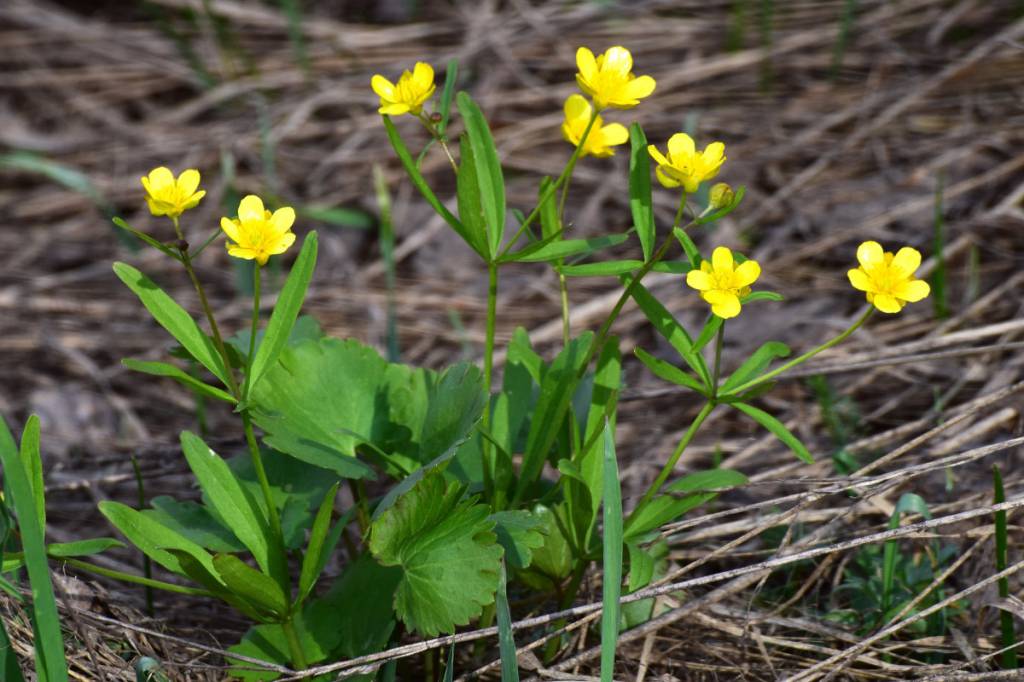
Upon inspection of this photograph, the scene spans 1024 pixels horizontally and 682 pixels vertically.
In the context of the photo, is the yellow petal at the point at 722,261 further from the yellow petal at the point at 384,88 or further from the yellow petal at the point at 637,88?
the yellow petal at the point at 384,88

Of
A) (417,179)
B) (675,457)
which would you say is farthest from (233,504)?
(675,457)

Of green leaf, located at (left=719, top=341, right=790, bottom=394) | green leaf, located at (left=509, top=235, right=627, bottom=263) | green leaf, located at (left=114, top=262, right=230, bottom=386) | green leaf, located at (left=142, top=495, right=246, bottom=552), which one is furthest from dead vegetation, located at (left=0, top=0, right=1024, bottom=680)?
green leaf, located at (left=509, top=235, right=627, bottom=263)

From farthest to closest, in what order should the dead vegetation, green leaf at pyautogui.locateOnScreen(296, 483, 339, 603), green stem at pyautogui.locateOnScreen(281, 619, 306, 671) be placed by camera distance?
the dead vegetation → green stem at pyautogui.locateOnScreen(281, 619, 306, 671) → green leaf at pyautogui.locateOnScreen(296, 483, 339, 603)

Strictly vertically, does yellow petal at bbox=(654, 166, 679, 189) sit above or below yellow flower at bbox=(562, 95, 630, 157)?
below

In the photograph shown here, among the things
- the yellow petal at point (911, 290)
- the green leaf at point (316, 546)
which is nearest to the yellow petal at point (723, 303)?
the yellow petal at point (911, 290)

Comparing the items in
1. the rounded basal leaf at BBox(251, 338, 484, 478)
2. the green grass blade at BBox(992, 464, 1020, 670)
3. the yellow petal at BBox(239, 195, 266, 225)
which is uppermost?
the yellow petal at BBox(239, 195, 266, 225)

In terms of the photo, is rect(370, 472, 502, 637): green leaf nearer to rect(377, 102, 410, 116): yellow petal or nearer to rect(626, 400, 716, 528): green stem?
rect(626, 400, 716, 528): green stem

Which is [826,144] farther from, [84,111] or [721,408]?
[84,111]
